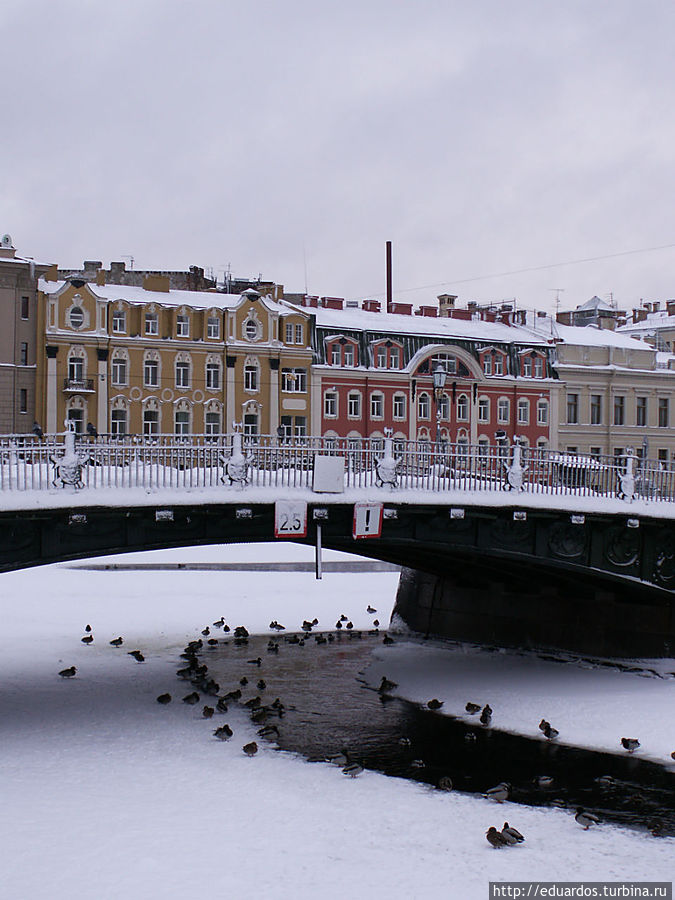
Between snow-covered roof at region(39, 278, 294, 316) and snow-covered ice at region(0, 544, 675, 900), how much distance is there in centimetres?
3375

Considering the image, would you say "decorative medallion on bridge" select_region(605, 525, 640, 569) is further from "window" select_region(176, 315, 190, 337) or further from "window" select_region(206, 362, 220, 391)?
"window" select_region(176, 315, 190, 337)

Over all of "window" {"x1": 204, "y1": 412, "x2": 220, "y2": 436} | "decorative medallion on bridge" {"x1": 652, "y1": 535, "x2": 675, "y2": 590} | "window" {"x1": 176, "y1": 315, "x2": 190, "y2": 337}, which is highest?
"window" {"x1": 176, "y1": 315, "x2": 190, "y2": 337}

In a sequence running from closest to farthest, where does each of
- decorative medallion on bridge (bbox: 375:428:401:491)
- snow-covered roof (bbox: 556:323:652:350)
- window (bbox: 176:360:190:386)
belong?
decorative medallion on bridge (bbox: 375:428:401:491) → window (bbox: 176:360:190:386) → snow-covered roof (bbox: 556:323:652:350)

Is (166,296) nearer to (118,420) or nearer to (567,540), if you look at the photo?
(118,420)

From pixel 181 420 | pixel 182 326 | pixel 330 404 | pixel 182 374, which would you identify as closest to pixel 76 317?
pixel 182 326

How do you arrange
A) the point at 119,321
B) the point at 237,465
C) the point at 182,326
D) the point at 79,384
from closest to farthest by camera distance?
the point at 237,465, the point at 79,384, the point at 119,321, the point at 182,326

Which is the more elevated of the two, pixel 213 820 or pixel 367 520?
pixel 367 520

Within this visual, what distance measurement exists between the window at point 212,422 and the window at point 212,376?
1.43 meters

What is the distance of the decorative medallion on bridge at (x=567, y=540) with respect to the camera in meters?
28.2

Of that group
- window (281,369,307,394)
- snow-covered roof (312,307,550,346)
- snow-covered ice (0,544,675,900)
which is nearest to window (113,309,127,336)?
window (281,369,307,394)

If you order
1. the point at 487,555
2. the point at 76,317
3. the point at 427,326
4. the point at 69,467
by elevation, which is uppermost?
the point at 427,326

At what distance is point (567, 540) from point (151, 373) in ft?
126

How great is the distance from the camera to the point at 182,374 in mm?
64062

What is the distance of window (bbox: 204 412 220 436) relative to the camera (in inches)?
2547
